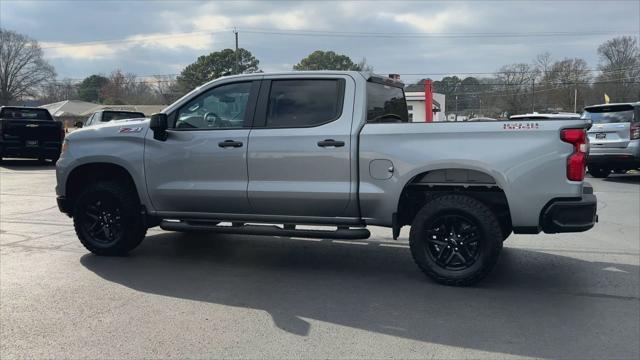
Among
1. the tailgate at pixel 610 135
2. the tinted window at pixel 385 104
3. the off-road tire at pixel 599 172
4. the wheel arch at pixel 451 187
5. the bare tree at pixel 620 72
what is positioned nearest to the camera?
the wheel arch at pixel 451 187

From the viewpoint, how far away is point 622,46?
6981cm

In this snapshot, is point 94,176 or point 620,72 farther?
point 620,72

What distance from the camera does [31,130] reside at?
58.7 feet

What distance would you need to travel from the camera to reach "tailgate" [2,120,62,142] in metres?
17.7

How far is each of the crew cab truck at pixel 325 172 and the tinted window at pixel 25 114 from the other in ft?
44.1

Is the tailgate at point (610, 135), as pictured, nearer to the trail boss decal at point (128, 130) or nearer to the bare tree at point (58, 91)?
the trail boss decal at point (128, 130)

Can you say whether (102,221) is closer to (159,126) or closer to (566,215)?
(159,126)

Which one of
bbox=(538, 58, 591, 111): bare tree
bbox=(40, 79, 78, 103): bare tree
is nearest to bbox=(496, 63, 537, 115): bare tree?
bbox=(538, 58, 591, 111): bare tree

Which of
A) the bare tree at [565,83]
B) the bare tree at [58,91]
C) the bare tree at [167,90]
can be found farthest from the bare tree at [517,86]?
the bare tree at [58,91]

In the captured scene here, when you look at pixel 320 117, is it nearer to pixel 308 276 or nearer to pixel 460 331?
pixel 308 276

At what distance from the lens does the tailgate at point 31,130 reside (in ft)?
57.9

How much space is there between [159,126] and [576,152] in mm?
4159

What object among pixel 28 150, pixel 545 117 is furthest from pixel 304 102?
pixel 28 150

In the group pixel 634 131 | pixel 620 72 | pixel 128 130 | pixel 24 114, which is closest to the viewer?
pixel 128 130
